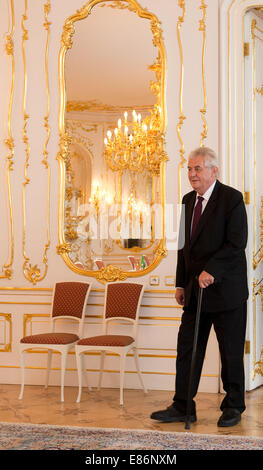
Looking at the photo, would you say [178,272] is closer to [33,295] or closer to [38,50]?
[33,295]

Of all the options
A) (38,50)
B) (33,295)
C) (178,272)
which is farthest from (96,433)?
(38,50)

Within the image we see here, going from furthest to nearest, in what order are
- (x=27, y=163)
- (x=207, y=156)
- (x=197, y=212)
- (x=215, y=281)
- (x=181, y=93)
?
(x=27, y=163) → (x=181, y=93) → (x=197, y=212) → (x=207, y=156) → (x=215, y=281)

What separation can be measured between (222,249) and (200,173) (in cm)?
49

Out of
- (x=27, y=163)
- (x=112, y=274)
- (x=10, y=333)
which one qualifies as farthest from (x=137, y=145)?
(x=10, y=333)

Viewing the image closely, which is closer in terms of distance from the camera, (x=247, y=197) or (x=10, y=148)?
(x=247, y=197)

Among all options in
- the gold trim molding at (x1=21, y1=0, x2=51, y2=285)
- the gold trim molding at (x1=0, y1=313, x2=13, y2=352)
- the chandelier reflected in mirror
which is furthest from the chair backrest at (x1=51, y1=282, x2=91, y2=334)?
the chandelier reflected in mirror

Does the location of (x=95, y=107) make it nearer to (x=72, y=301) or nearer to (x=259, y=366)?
(x=72, y=301)

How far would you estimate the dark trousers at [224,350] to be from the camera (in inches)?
161

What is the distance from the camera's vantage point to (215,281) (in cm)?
392

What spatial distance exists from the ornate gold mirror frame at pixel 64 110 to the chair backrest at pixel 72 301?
0.65 feet

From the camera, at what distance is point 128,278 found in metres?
5.47

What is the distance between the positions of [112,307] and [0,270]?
1.10 meters

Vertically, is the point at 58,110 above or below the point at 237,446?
above

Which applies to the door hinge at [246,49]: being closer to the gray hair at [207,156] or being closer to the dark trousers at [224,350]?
the gray hair at [207,156]
